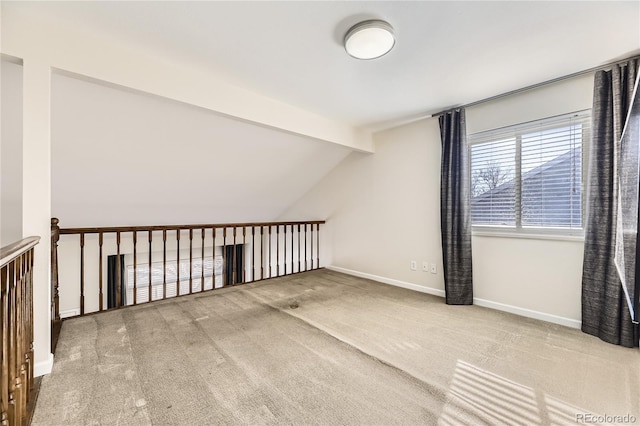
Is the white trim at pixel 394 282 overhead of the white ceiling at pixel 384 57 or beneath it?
beneath

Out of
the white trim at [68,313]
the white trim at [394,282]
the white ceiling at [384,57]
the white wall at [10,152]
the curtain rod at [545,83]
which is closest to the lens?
the white ceiling at [384,57]

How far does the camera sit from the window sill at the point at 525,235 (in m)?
2.40

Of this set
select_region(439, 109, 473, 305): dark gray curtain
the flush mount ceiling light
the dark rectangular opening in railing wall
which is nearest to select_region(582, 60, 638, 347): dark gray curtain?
select_region(439, 109, 473, 305): dark gray curtain

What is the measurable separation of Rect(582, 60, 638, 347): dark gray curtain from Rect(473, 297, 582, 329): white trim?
0.42 feet

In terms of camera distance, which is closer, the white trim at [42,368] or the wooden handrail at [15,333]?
the wooden handrail at [15,333]

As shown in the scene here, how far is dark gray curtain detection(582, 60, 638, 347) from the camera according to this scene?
205cm

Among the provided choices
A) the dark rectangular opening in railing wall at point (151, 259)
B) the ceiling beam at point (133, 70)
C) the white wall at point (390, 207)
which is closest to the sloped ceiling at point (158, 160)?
the ceiling beam at point (133, 70)

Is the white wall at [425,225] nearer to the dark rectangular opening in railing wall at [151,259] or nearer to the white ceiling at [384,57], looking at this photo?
the white ceiling at [384,57]

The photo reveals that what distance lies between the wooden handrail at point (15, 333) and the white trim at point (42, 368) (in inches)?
5.4

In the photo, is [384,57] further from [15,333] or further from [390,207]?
[15,333]

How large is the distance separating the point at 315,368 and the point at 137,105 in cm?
270

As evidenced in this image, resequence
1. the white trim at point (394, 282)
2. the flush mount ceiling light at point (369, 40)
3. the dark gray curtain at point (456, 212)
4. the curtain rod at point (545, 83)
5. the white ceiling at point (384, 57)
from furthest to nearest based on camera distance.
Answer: the white trim at point (394, 282), the dark gray curtain at point (456, 212), the curtain rod at point (545, 83), the flush mount ceiling light at point (369, 40), the white ceiling at point (384, 57)

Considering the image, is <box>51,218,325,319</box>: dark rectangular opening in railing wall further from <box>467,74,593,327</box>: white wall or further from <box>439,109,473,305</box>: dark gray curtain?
<box>467,74,593,327</box>: white wall

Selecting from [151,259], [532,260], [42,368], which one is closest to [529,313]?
[532,260]
